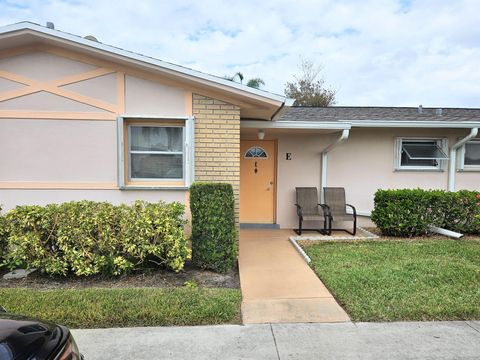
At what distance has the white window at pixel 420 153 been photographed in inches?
340

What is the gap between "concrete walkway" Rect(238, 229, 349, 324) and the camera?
3727 millimetres

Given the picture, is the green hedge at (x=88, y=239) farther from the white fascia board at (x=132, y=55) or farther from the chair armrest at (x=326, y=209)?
the chair armrest at (x=326, y=209)

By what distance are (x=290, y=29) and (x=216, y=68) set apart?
11.7 metres

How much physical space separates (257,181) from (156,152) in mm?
3578

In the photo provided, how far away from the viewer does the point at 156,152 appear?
19.1 feet

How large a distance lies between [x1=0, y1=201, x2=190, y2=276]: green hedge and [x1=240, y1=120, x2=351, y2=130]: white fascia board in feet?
10.4

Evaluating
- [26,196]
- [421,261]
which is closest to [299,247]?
[421,261]

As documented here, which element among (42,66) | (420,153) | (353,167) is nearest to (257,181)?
(353,167)

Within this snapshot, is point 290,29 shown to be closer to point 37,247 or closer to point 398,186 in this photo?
point 398,186

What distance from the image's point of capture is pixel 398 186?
8695 millimetres

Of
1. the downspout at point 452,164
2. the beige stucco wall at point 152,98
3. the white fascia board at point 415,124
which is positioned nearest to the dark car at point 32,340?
the beige stucco wall at point 152,98

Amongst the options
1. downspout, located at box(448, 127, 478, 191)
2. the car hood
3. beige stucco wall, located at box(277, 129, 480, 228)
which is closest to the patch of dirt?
the car hood

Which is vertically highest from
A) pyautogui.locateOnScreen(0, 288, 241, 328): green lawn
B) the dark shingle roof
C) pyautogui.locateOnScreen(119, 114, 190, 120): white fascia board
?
the dark shingle roof

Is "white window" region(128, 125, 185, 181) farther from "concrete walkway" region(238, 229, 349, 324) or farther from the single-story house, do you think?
"concrete walkway" region(238, 229, 349, 324)
